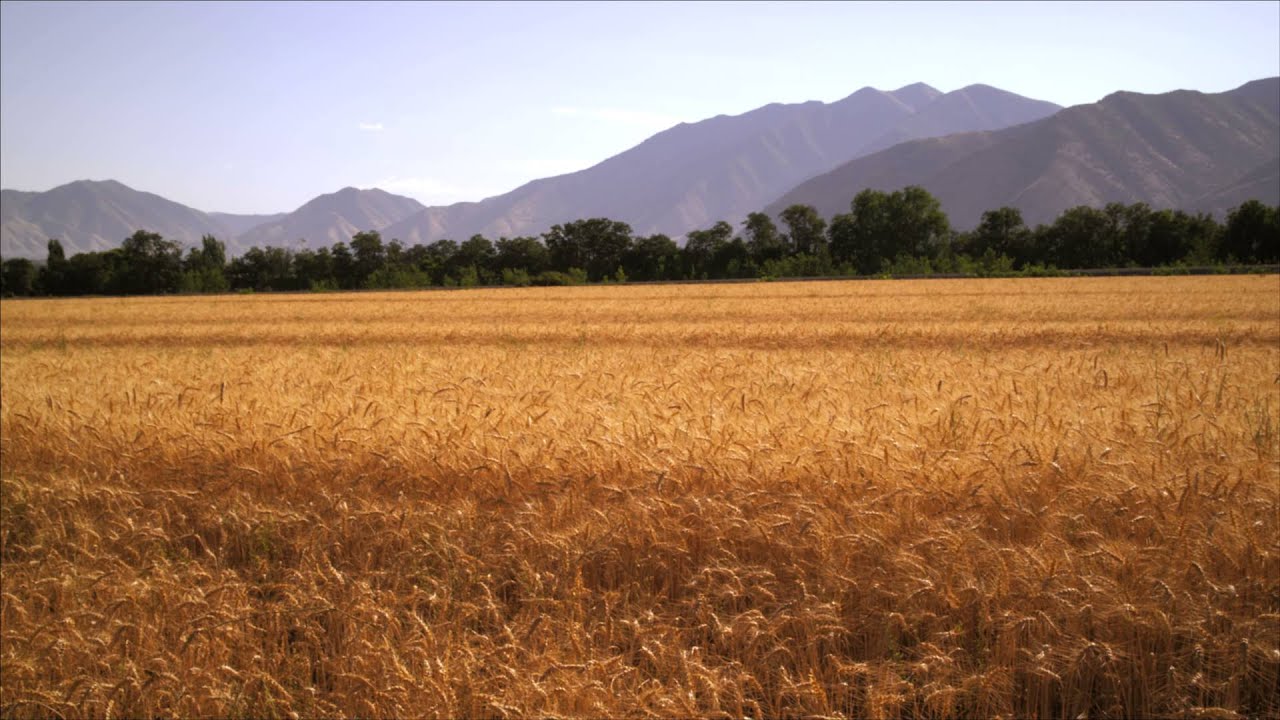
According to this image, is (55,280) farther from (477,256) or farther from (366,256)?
(477,256)

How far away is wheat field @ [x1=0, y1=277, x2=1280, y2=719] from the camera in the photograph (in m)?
3.10

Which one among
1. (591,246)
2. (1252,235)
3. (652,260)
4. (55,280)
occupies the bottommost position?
(1252,235)

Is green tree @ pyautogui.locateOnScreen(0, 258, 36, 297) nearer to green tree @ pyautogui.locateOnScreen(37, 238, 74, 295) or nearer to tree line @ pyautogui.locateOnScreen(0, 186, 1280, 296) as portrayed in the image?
tree line @ pyautogui.locateOnScreen(0, 186, 1280, 296)

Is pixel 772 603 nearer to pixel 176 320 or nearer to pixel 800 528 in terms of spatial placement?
pixel 800 528

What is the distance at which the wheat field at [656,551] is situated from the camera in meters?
3.10

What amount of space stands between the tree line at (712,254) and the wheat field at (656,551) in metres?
70.6

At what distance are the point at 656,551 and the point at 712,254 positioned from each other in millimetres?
82555

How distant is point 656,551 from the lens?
397 centimetres

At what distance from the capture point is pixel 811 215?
92.6 meters

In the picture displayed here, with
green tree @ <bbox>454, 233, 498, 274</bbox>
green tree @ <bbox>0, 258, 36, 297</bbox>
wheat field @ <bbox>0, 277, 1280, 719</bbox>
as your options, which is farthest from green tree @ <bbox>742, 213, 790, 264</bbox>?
green tree @ <bbox>0, 258, 36, 297</bbox>

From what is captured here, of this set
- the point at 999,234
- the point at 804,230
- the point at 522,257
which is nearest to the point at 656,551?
the point at 522,257

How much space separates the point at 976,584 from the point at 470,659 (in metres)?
2.46

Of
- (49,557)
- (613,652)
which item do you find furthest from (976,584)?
(49,557)

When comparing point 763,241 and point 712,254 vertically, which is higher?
point 763,241
